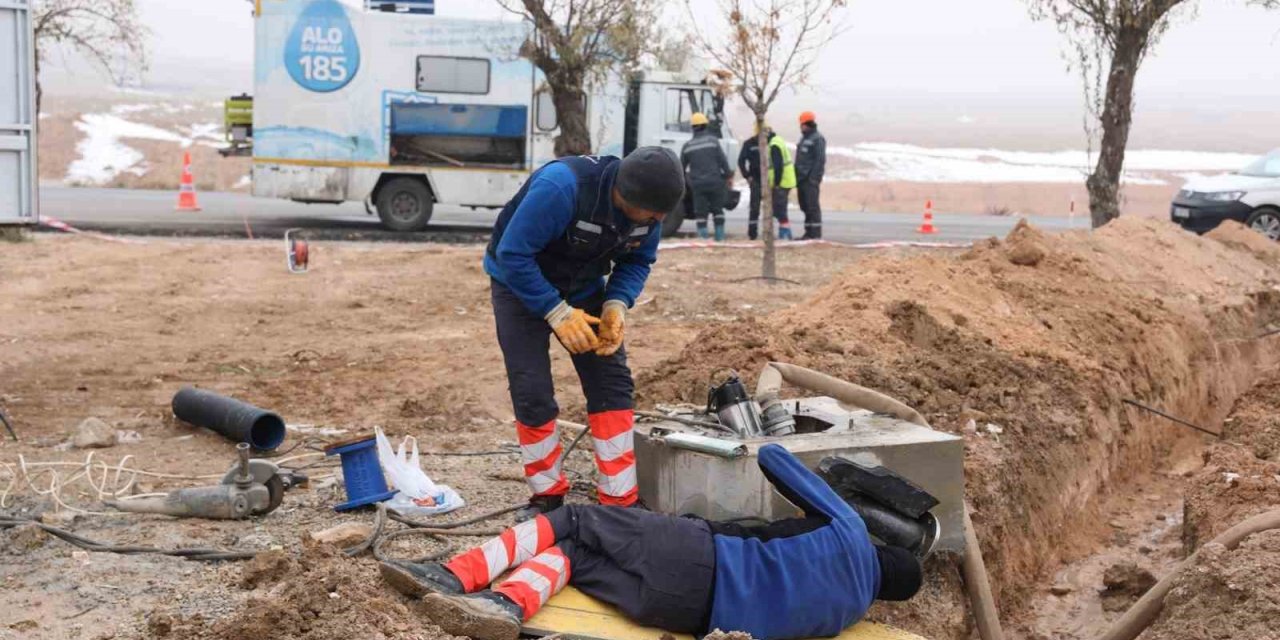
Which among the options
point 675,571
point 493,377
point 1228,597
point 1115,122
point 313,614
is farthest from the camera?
point 1115,122

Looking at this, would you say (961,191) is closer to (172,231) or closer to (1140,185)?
(1140,185)

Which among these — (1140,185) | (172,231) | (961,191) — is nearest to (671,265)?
(172,231)

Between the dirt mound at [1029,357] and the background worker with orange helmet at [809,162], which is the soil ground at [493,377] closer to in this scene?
the dirt mound at [1029,357]

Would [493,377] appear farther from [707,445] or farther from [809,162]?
[809,162]

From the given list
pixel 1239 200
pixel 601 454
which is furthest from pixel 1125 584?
pixel 1239 200

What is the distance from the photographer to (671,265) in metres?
15.4

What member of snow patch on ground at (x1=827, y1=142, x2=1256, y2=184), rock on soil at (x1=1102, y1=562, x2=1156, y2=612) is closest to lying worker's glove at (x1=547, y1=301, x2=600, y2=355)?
rock on soil at (x1=1102, y1=562, x2=1156, y2=612)

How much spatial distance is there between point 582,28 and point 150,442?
31.9 feet

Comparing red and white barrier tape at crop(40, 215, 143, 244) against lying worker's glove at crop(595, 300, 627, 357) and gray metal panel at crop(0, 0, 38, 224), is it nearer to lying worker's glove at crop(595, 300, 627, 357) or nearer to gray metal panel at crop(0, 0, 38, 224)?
gray metal panel at crop(0, 0, 38, 224)

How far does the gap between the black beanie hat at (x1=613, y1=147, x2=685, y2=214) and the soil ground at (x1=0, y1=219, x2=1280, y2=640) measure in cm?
163

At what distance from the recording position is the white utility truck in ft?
60.3

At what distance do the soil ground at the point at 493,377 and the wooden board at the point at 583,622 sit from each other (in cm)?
46

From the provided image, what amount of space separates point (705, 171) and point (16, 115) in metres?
11.3

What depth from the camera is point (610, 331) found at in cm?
596
